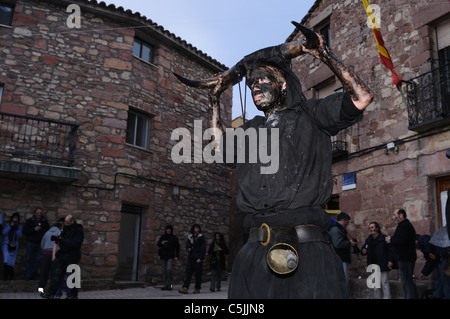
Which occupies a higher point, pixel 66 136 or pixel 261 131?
pixel 66 136

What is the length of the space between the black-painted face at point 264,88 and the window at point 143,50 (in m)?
11.3

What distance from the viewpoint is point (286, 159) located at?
1.89 metres

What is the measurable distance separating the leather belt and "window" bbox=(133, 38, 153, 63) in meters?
11.7

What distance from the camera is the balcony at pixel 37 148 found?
9.70m

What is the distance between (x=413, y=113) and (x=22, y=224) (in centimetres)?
921

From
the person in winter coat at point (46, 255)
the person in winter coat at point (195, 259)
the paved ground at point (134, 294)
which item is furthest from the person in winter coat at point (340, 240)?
the person in winter coat at point (46, 255)

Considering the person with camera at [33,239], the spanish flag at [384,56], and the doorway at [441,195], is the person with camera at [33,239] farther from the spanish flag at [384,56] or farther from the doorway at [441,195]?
the doorway at [441,195]

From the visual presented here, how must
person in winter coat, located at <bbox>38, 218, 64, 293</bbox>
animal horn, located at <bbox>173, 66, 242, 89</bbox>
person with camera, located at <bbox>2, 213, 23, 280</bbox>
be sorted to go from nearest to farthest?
1. animal horn, located at <bbox>173, 66, 242, 89</bbox>
2. person in winter coat, located at <bbox>38, 218, 64, 293</bbox>
3. person with camera, located at <bbox>2, 213, 23, 280</bbox>

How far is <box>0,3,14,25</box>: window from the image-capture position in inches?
430

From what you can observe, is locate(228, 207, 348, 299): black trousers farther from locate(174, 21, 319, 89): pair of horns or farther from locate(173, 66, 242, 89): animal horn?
locate(173, 66, 242, 89): animal horn

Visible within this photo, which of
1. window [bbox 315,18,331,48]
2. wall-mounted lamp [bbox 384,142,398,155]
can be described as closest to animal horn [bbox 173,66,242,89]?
wall-mounted lamp [bbox 384,142,398,155]

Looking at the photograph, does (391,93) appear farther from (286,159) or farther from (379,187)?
(286,159)
